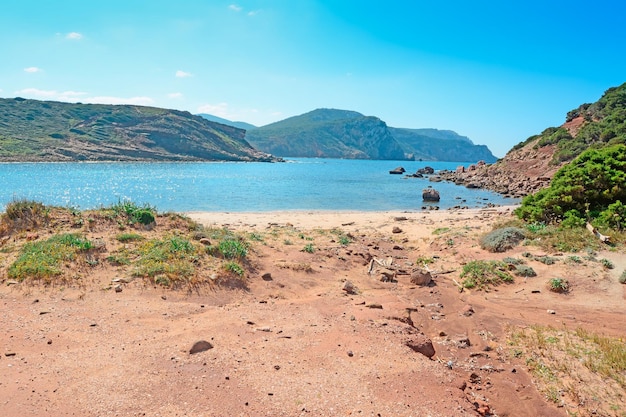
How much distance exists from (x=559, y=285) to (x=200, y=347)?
10145 mm

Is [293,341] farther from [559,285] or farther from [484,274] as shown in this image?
→ [559,285]

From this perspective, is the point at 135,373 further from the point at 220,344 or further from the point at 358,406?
the point at 358,406

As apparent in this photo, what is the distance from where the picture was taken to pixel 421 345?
25.3ft

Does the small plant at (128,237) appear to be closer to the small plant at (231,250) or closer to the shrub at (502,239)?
the small plant at (231,250)

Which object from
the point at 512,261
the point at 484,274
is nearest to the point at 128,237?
the point at 484,274

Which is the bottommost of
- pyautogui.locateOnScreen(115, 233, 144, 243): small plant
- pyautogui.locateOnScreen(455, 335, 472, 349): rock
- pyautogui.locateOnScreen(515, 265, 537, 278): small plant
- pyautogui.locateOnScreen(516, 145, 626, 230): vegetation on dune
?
pyautogui.locateOnScreen(455, 335, 472, 349): rock

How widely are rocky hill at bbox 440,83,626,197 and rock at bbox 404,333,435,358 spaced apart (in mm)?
44083

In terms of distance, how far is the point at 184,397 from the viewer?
5.37 m

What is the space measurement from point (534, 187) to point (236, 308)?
49539 millimetres

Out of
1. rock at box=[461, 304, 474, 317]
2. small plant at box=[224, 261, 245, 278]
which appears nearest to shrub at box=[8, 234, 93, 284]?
small plant at box=[224, 261, 245, 278]

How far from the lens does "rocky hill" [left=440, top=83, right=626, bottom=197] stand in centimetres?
4916

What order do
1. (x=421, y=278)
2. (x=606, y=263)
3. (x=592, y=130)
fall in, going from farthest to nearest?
1. (x=592, y=130)
2. (x=606, y=263)
3. (x=421, y=278)

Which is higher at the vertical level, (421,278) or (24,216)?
(24,216)

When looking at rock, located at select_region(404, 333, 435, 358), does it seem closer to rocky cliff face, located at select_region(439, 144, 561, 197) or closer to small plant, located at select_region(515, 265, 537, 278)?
small plant, located at select_region(515, 265, 537, 278)
